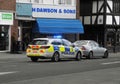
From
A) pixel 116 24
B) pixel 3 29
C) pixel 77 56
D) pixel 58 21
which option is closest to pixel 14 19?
pixel 3 29

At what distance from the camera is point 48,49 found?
2766cm

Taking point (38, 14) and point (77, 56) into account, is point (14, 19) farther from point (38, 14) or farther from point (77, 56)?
point (77, 56)

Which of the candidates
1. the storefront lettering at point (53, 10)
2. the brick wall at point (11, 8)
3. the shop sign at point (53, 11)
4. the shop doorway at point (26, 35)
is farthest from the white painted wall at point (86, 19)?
the brick wall at point (11, 8)

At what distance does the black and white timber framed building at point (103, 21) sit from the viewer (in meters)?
48.2

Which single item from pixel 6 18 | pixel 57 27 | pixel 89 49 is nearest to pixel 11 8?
pixel 6 18

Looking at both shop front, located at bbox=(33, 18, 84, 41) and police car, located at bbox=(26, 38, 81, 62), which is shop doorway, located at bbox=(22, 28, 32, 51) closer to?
shop front, located at bbox=(33, 18, 84, 41)

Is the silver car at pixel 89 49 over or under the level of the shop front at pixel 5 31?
under

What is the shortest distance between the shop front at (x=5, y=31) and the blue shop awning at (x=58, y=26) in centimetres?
296

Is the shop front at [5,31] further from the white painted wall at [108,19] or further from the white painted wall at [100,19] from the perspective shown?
the white painted wall at [108,19]

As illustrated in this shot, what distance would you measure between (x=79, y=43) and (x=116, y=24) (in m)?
15.2

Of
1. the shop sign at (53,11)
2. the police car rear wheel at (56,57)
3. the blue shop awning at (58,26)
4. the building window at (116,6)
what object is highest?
the building window at (116,6)

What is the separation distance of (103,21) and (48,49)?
21133 millimetres

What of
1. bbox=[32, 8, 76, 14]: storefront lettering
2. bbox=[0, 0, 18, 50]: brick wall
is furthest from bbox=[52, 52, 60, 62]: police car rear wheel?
bbox=[32, 8, 76, 14]: storefront lettering

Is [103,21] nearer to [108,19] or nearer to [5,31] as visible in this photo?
[108,19]
